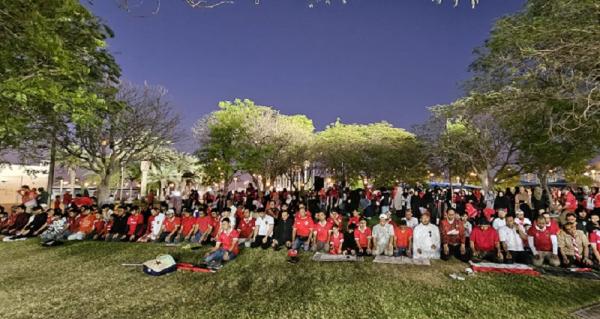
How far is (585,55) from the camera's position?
6035 mm

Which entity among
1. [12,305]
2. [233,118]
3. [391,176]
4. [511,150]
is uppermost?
[233,118]

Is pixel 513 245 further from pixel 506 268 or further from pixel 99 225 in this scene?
pixel 99 225

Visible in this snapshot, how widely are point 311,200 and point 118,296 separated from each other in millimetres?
10775

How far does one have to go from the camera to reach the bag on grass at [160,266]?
7.23m

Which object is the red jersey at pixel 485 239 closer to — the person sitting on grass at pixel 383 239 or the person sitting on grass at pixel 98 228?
the person sitting on grass at pixel 383 239

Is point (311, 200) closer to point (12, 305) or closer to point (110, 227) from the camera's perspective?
point (110, 227)

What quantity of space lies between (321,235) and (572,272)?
5951 millimetres

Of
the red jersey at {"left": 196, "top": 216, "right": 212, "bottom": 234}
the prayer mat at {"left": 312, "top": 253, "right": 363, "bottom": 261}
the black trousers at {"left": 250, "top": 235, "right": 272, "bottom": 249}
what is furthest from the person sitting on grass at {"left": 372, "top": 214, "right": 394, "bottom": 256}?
the red jersey at {"left": 196, "top": 216, "right": 212, "bottom": 234}

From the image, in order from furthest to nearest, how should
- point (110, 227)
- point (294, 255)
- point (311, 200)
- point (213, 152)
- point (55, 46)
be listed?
point (213, 152)
point (311, 200)
point (110, 227)
point (294, 255)
point (55, 46)

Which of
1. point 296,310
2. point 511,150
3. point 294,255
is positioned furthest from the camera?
point 511,150

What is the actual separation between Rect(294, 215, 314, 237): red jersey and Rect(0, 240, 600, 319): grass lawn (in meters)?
1.28

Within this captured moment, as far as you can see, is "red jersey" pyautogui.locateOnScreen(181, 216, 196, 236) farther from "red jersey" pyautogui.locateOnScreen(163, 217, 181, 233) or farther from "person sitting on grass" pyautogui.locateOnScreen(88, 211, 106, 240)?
"person sitting on grass" pyautogui.locateOnScreen(88, 211, 106, 240)

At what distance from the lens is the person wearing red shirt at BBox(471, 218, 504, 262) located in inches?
315

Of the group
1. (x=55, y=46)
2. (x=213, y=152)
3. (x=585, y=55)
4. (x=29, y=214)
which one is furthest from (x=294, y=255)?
(x=213, y=152)
